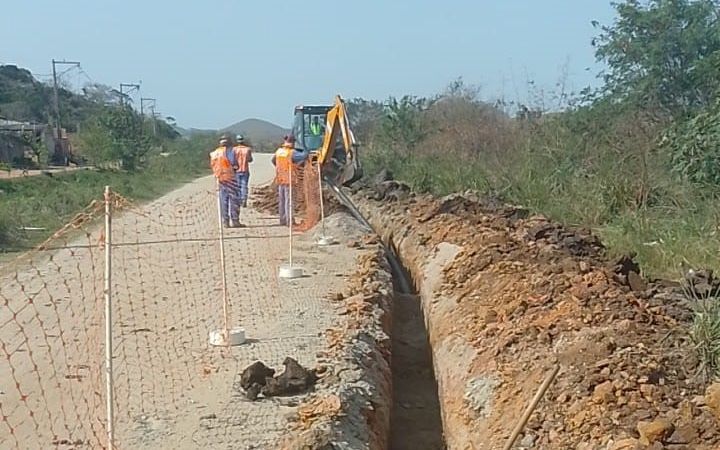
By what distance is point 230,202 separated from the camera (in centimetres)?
1602

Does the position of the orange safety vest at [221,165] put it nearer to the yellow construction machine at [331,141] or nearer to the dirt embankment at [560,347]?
the yellow construction machine at [331,141]

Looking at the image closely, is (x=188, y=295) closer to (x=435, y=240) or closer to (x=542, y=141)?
(x=435, y=240)

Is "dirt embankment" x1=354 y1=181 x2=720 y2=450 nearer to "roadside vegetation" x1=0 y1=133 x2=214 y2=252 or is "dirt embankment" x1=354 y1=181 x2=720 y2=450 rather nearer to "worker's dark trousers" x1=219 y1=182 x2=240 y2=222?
"worker's dark trousers" x1=219 y1=182 x2=240 y2=222

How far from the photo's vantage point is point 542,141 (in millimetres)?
18562

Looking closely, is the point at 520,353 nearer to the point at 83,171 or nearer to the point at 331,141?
the point at 331,141

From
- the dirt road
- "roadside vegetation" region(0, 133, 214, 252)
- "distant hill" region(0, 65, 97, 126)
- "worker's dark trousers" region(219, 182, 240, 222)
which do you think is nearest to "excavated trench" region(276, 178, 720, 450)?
the dirt road

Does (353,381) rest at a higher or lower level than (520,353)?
lower

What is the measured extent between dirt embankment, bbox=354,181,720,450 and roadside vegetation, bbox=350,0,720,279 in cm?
117

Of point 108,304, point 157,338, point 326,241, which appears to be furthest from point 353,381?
point 326,241

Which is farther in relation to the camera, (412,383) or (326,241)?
(326,241)

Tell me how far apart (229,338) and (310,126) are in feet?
47.8

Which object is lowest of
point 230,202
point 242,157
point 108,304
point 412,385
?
point 412,385

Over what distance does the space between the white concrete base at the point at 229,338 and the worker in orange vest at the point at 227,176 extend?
24.0 ft

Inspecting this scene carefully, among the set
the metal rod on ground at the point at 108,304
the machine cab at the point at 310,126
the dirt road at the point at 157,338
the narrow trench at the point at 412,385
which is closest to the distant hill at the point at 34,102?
the machine cab at the point at 310,126
